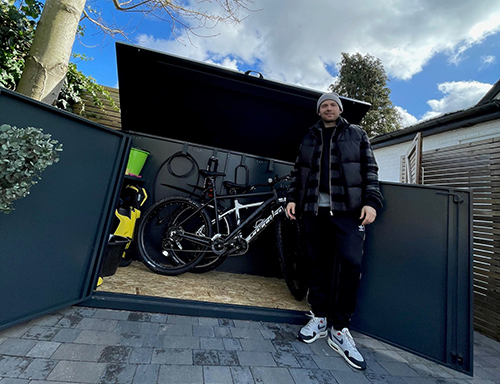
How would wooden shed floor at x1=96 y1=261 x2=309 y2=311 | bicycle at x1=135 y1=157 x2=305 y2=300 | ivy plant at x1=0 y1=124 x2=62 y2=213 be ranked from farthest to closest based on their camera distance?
bicycle at x1=135 y1=157 x2=305 y2=300 → wooden shed floor at x1=96 y1=261 x2=309 y2=311 → ivy plant at x1=0 y1=124 x2=62 y2=213

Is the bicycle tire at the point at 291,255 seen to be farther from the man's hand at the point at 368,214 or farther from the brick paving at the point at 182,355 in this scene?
the man's hand at the point at 368,214

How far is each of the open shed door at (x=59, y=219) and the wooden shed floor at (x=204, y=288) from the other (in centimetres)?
39

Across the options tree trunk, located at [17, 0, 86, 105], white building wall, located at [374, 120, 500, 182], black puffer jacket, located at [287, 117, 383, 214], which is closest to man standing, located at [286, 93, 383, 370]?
black puffer jacket, located at [287, 117, 383, 214]

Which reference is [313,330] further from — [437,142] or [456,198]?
[437,142]

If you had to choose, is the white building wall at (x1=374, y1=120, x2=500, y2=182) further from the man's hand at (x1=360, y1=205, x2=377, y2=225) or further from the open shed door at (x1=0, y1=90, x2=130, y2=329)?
the open shed door at (x1=0, y1=90, x2=130, y2=329)

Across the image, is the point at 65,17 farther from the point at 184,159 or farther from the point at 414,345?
the point at 414,345

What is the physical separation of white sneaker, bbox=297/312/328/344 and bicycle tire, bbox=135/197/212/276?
121cm

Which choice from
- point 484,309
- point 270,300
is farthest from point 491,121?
point 270,300

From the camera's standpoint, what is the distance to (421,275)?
1.58m

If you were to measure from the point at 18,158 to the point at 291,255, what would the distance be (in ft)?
7.19

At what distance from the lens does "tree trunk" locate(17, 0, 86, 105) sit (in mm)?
2082

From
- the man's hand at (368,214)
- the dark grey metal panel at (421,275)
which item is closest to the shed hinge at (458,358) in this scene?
the dark grey metal panel at (421,275)

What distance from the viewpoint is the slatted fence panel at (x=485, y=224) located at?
231 centimetres

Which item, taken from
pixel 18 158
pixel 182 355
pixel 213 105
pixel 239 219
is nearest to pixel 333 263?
pixel 239 219
